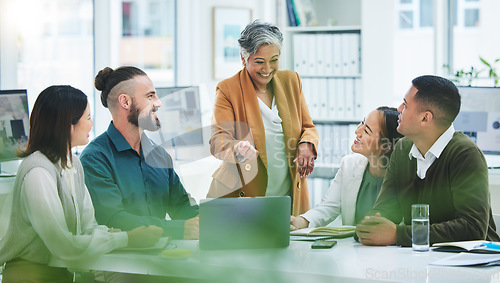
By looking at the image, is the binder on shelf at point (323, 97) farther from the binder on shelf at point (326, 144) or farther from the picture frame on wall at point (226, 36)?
the picture frame on wall at point (226, 36)

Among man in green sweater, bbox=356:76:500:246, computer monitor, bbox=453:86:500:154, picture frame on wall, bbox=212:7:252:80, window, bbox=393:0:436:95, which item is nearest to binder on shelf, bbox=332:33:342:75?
window, bbox=393:0:436:95

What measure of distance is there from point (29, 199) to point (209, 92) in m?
2.64

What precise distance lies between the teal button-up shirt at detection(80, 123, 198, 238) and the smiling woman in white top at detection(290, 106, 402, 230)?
58 cm

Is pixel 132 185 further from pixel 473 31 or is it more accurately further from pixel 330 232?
pixel 473 31

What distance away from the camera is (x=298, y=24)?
158 inches

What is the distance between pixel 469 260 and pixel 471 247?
0.12m

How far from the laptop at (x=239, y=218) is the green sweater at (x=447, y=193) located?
397 millimetres

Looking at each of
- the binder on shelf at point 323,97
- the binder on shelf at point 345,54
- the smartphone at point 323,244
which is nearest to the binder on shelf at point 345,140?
the binder on shelf at point 323,97

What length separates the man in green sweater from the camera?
5.18 feet

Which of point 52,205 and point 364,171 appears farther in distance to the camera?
point 364,171

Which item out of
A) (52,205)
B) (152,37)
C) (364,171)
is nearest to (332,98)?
(152,37)

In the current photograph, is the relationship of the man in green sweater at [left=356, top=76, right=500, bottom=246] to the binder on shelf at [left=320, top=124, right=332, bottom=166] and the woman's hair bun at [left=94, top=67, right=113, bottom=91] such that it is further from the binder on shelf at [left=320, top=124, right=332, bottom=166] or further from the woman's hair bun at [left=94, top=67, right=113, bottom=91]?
the binder on shelf at [left=320, top=124, right=332, bottom=166]

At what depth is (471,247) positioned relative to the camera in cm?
140

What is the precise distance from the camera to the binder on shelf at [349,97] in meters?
3.93
